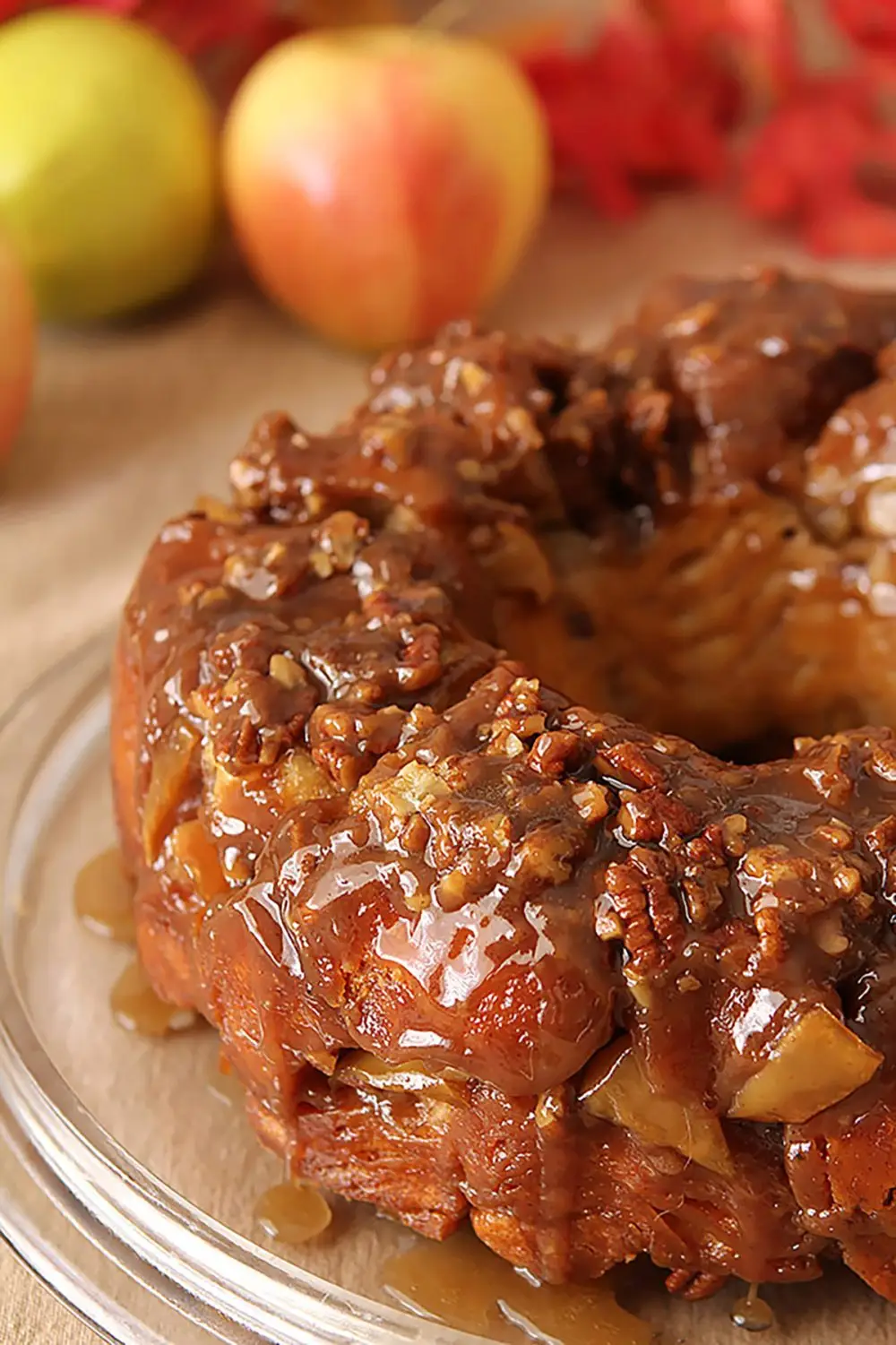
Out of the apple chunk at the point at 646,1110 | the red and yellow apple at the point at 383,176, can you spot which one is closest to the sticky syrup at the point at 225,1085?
the apple chunk at the point at 646,1110

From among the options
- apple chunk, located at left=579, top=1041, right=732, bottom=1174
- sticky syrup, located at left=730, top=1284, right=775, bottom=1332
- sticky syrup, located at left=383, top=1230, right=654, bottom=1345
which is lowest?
sticky syrup, located at left=730, top=1284, right=775, bottom=1332

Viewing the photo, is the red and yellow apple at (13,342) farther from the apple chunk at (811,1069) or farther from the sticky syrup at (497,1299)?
the apple chunk at (811,1069)

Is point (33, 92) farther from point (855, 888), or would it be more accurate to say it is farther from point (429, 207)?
point (855, 888)

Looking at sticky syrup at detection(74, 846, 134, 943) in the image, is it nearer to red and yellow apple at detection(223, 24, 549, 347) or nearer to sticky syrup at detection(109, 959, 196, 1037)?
sticky syrup at detection(109, 959, 196, 1037)

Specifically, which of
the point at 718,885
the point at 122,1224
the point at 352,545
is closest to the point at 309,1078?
the point at 122,1224

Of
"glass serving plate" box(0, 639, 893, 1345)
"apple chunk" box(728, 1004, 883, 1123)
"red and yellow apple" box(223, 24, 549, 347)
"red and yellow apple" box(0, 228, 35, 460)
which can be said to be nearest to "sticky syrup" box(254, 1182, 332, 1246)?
"glass serving plate" box(0, 639, 893, 1345)

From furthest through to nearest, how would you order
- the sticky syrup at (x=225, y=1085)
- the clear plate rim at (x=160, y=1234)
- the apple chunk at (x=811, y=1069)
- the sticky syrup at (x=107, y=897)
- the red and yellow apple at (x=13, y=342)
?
the red and yellow apple at (x=13, y=342), the sticky syrup at (x=107, y=897), the sticky syrup at (x=225, y=1085), the clear plate rim at (x=160, y=1234), the apple chunk at (x=811, y=1069)
